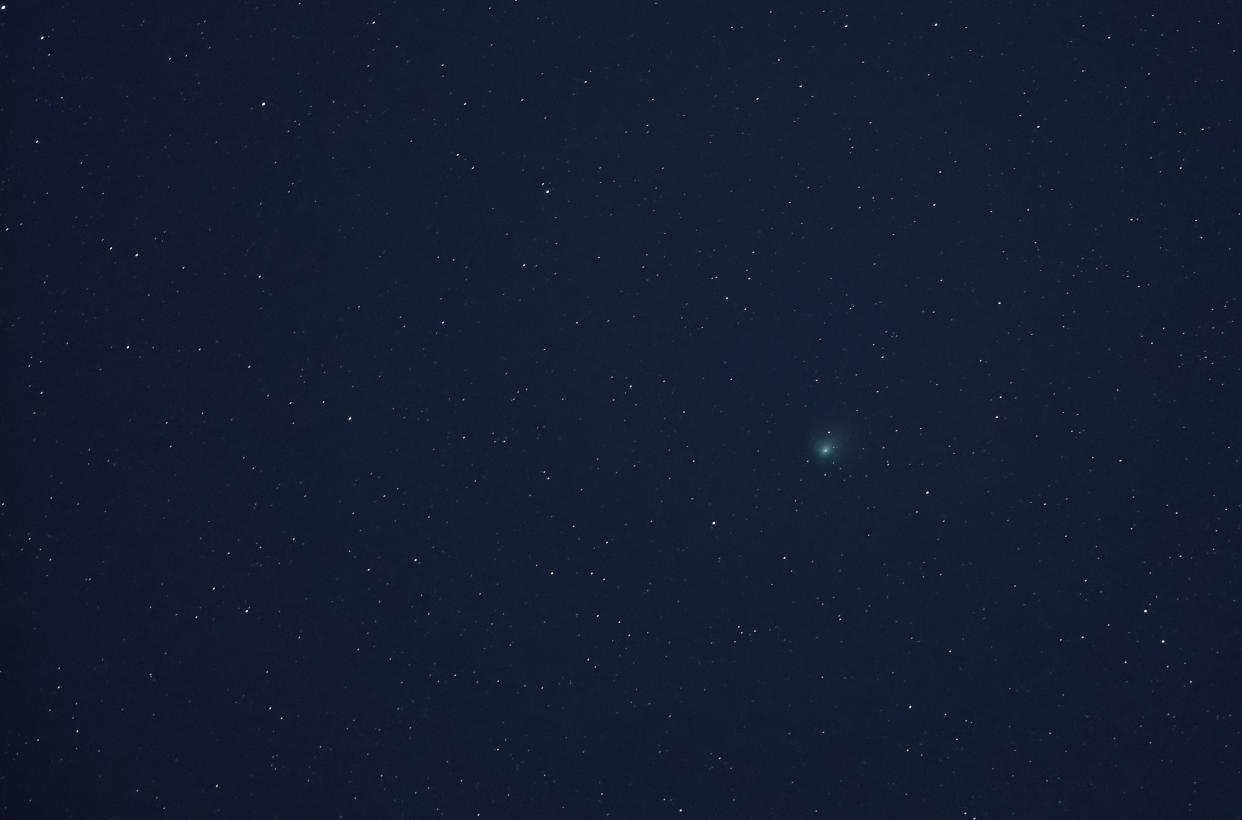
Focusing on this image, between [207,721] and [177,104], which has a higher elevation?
[177,104]

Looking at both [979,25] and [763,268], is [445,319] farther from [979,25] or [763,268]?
[979,25]

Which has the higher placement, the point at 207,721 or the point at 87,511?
the point at 87,511

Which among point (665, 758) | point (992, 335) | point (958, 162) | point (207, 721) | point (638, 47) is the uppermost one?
point (638, 47)

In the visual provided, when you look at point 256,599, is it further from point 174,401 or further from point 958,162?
point 958,162

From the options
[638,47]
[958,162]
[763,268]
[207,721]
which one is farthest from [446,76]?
[207,721]

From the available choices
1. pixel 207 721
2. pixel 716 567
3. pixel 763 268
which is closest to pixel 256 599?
pixel 207 721

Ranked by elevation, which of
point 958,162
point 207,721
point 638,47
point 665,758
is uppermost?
point 638,47
